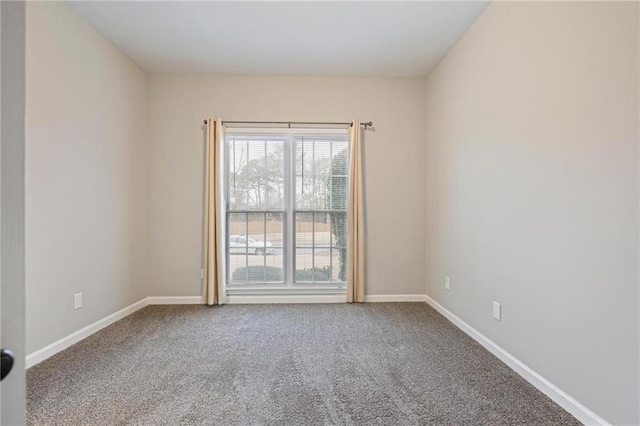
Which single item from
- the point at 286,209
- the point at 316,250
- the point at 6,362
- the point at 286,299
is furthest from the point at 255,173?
the point at 6,362

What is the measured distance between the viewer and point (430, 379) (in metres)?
2.01

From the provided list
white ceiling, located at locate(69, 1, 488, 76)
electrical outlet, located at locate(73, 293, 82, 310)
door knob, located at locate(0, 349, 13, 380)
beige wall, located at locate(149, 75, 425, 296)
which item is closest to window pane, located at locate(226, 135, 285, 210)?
beige wall, located at locate(149, 75, 425, 296)

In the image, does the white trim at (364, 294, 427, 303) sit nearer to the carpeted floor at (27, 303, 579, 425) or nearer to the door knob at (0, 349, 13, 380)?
the carpeted floor at (27, 303, 579, 425)

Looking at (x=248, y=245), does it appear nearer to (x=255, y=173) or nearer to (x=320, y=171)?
(x=255, y=173)

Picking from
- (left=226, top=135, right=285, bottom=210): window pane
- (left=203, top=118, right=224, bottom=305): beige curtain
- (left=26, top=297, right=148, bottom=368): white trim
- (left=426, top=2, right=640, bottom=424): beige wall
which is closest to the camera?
(left=426, top=2, right=640, bottom=424): beige wall

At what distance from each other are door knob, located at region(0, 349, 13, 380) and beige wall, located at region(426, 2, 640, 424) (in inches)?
78.6

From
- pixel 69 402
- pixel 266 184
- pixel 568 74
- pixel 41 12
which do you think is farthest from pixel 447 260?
pixel 41 12

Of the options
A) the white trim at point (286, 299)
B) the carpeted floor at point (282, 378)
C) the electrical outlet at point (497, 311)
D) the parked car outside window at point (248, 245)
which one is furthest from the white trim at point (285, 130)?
the electrical outlet at point (497, 311)

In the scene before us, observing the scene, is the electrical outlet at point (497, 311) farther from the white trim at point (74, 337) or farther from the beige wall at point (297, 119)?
the white trim at point (74, 337)

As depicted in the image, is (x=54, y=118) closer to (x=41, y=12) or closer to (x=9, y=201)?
(x=41, y=12)

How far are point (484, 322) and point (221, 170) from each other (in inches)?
115

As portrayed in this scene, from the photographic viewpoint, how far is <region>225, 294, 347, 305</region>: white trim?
369 cm

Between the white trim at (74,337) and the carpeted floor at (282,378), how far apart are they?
55mm

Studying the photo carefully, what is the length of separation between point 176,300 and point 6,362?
3.51 metres
